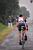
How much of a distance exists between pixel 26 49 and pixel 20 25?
0.99 metres

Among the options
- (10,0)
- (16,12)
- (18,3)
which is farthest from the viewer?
(16,12)

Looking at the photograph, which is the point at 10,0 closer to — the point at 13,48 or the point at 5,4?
the point at 5,4

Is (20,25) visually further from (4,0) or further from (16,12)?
(16,12)

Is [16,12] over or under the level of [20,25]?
under

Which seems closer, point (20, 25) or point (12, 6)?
point (20, 25)

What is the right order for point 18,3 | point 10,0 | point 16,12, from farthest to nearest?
1. point 16,12
2. point 18,3
3. point 10,0

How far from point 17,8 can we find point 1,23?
3.22 metres

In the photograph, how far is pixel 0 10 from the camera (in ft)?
65.2

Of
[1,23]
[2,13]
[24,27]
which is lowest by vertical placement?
[1,23]

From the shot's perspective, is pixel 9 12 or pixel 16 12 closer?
pixel 9 12

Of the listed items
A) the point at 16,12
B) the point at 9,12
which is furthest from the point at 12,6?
the point at 16,12

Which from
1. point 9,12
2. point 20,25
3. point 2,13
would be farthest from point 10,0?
point 20,25

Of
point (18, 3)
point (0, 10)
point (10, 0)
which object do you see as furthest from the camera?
point (18, 3)

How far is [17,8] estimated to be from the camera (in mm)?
25453
